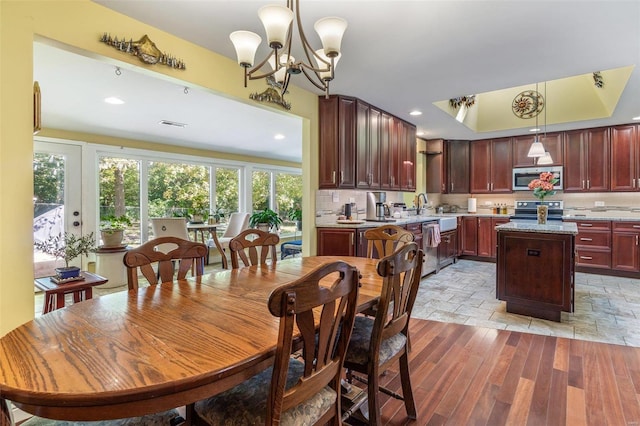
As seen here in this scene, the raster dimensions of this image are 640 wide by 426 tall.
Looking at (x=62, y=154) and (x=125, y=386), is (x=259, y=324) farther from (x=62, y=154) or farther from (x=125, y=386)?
(x=62, y=154)

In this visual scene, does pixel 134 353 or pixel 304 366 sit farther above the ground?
pixel 134 353

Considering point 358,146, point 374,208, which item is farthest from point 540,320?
point 358,146

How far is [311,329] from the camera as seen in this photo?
102 cm

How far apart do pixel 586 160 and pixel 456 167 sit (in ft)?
6.85

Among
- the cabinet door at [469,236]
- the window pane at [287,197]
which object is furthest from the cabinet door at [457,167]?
the window pane at [287,197]

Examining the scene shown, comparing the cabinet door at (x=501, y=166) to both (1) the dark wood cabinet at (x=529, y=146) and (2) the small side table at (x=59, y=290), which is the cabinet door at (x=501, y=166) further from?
(2) the small side table at (x=59, y=290)

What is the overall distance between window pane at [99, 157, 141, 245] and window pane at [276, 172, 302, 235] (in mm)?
3263

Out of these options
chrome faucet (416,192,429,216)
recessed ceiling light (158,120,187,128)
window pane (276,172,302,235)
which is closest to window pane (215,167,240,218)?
window pane (276,172,302,235)

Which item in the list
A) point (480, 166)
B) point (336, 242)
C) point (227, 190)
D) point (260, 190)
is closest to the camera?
point (336, 242)

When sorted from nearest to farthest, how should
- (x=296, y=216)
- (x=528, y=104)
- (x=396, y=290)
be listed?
(x=396, y=290), (x=528, y=104), (x=296, y=216)

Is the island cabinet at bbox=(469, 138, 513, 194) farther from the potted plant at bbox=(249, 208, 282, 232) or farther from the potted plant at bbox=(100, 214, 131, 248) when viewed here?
the potted plant at bbox=(100, 214, 131, 248)

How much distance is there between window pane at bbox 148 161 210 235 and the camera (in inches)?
231

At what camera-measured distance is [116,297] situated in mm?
1505

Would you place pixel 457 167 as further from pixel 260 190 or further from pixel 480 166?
pixel 260 190
